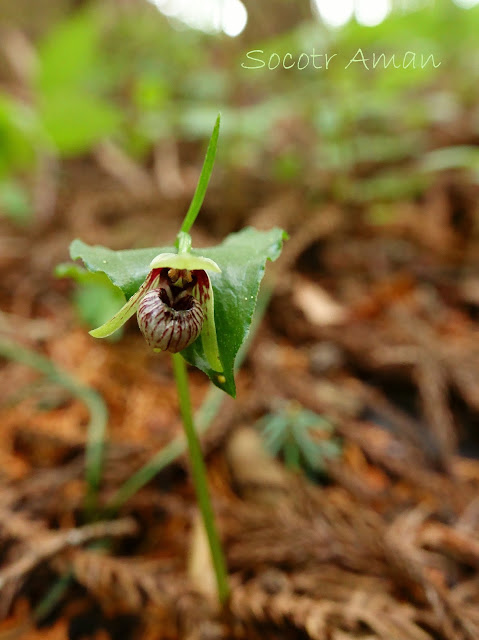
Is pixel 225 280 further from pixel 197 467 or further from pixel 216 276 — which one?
pixel 197 467

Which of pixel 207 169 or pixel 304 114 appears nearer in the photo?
pixel 207 169

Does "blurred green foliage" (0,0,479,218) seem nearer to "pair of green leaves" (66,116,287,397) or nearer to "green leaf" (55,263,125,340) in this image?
"green leaf" (55,263,125,340)

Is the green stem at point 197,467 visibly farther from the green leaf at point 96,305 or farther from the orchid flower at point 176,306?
the green leaf at point 96,305

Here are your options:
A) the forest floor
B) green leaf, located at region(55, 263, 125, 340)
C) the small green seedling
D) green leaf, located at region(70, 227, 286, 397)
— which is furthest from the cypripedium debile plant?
green leaf, located at region(55, 263, 125, 340)

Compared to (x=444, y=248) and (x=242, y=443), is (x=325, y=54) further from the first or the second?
(x=242, y=443)

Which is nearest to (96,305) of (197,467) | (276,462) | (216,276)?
(276,462)

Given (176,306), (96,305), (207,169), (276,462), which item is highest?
(96,305)
